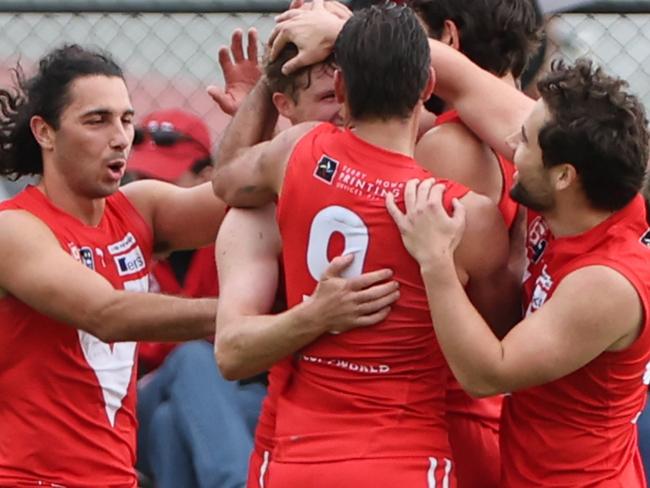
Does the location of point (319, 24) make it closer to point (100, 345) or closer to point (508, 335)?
point (508, 335)

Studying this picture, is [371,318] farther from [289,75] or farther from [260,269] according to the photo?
[289,75]

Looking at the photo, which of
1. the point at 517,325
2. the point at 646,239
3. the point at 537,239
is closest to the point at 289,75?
the point at 537,239

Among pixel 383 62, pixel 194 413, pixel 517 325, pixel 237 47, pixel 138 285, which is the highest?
pixel 383 62

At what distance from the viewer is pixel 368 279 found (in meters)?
3.49

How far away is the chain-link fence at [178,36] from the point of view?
5.78 metres

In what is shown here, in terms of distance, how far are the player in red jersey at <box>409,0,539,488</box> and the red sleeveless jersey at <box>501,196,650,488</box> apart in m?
0.13

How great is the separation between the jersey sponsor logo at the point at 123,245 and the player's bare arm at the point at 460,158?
3.43 feet

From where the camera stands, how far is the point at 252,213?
3842mm

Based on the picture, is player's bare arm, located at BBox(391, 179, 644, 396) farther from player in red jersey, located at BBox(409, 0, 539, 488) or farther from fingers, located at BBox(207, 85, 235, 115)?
fingers, located at BBox(207, 85, 235, 115)

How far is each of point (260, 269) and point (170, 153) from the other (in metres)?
2.29

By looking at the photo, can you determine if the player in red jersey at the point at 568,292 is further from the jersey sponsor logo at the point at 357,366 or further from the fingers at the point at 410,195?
the jersey sponsor logo at the point at 357,366

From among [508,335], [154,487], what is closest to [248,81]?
[508,335]

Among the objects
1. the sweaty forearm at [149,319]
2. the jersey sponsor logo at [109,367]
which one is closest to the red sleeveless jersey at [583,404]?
the sweaty forearm at [149,319]

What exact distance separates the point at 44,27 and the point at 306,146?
2941 mm
